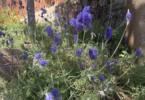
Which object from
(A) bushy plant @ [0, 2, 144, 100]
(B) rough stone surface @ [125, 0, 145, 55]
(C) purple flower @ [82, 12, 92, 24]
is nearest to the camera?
(C) purple flower @ [82, 12, 92, 24]

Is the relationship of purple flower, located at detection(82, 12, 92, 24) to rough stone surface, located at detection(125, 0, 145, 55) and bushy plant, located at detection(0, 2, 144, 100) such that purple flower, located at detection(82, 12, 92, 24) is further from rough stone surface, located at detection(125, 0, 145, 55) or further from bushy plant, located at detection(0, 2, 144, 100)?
rough stone surface, located at detection(125, 0, 145, 55)

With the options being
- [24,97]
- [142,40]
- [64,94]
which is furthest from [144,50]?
[24,97]

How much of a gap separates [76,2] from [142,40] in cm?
282

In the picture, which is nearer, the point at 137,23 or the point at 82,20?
the point at 82,20

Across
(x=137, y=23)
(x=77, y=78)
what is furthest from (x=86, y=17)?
(x=137, y=23)

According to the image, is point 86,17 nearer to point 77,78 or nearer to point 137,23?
point 77,78

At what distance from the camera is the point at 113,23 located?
13.8 feet

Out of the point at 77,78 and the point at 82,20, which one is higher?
the point at 82,20

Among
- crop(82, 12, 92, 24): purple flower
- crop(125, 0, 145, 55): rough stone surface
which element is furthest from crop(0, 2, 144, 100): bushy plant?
crop(125, 0, 145, 55): rough stone surface

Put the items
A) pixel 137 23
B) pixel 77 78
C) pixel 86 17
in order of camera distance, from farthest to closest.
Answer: pixel 137 23 → pixel 77 78 → pixel 86 17

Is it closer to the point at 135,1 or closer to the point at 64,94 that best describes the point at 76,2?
the point at 135,1

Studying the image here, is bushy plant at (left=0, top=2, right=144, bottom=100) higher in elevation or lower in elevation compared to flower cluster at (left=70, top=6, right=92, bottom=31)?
lower

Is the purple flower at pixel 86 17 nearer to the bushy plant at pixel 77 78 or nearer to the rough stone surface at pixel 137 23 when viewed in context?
the bushy plant at pixel 77 78

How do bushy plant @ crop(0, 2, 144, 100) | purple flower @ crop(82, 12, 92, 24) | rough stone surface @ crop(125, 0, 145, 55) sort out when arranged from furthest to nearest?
1. rough stone surface @ crop(125, 0, 145, 55)
2. bushy plant @ crop(0, 2, 144, 100)
3. purple flower @ crop(82, 12, 92, 24)
